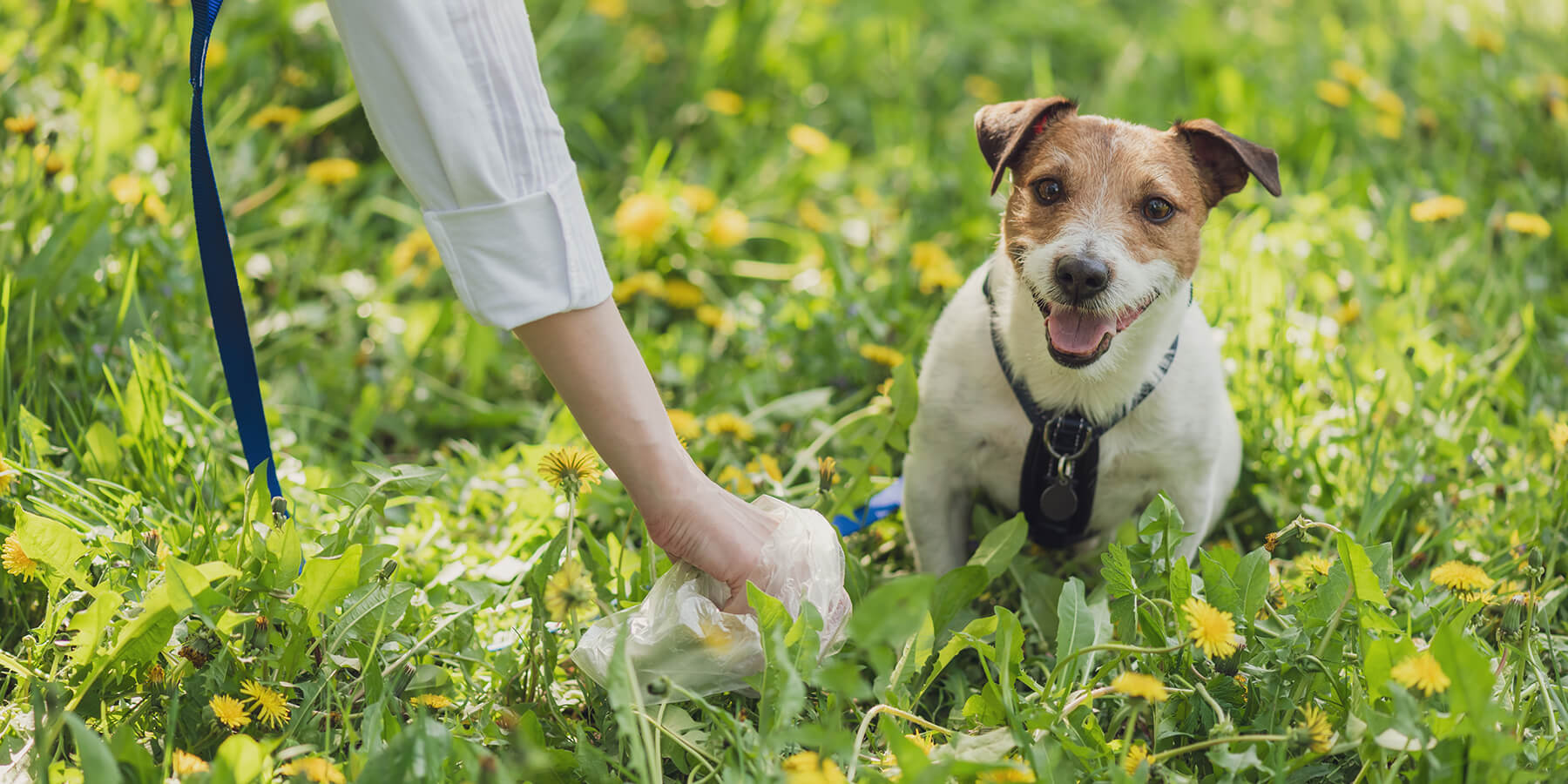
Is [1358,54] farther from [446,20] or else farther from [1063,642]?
[446,20]

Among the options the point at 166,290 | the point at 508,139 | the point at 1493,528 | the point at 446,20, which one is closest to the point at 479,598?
the point at 508,139

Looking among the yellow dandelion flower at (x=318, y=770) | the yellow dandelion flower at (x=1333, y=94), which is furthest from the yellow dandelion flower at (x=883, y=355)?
the yellow dandelion flower at (x=1333, y=94)

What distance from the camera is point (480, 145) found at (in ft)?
5.05

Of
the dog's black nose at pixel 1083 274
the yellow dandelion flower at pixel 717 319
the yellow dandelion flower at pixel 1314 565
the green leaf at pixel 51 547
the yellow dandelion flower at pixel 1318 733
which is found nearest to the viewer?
the yellow dandelion flower at pixel 1318 733

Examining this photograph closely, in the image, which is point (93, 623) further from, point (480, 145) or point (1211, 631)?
point (1211, 631)

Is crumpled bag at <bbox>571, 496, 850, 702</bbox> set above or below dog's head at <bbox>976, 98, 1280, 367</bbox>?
below

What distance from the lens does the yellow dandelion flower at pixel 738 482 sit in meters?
2.54

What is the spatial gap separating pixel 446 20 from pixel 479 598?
105cm

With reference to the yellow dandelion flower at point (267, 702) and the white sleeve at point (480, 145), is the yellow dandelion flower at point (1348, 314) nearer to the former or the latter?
the white sleeve at point (480, 145)

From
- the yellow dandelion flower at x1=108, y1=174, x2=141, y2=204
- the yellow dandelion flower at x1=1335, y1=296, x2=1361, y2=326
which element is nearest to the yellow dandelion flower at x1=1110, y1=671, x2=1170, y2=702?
the yellow dandelion flower at x1=1335, y1=296, x2=1361, y2=326

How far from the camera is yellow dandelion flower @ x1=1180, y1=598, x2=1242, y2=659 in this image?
5.67ft

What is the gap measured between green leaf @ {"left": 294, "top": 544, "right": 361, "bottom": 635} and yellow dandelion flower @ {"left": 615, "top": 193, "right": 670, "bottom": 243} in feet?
6.18

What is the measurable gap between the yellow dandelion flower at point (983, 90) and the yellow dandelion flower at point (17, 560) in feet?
13.0

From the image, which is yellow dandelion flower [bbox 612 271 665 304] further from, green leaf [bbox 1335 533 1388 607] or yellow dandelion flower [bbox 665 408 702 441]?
green leaf [bbox 1335 533 1388 607]
